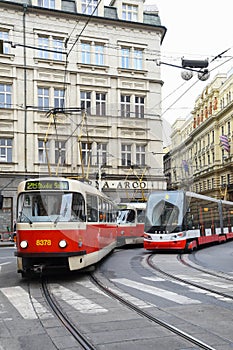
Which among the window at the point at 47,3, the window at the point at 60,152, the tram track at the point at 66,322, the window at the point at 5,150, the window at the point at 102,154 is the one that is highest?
the window at the point at 47,3

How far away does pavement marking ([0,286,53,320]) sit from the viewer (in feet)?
27.0

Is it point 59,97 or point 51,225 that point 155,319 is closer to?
point 51,225

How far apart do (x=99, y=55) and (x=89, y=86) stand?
271 centimetres

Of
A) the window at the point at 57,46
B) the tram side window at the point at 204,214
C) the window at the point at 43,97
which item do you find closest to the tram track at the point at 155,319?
the tram side window at the point at 204,214

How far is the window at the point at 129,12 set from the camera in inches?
1550

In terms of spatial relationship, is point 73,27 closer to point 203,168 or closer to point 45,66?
point 45,66

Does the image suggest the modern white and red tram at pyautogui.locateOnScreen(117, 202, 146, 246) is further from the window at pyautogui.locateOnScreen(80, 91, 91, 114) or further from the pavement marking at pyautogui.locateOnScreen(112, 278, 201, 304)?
the pavement marking at pyautogui.locateOnScreen(112, 278, 201, 304)

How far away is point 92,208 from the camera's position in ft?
45.3

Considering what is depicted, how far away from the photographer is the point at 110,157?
31.2 meters

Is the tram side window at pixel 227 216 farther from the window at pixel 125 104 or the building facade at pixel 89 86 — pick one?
the window at pixel 125 104

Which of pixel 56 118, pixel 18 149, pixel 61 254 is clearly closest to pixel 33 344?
pixel 61 254

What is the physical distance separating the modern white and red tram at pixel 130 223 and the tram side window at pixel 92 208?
452 inches

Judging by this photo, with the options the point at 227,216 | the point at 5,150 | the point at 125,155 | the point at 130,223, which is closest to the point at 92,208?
the point at 130,223

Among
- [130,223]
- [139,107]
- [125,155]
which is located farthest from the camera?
[139,107]
